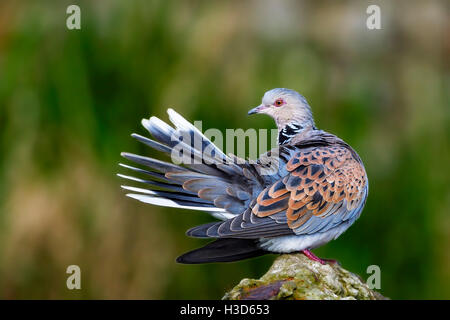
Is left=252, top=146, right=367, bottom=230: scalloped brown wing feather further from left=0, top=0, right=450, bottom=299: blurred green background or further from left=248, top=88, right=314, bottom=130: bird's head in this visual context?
left=0, top=0, right=450, bottom=299: blurred green background

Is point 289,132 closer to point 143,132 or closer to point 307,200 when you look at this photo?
point 307,200

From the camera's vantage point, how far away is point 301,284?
2561mm

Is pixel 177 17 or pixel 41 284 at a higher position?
pixel 177 17

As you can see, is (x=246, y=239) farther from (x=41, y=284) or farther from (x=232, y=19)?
(x=232, y=19)

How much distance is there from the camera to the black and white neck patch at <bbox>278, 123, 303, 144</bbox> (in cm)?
345

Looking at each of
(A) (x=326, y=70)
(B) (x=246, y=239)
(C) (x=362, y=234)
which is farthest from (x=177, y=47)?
(B) (x=246, y=239)

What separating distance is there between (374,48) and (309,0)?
2.33 ft

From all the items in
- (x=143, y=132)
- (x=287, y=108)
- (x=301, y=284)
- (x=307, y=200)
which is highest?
(x=287, y=108)

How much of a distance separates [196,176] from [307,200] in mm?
514

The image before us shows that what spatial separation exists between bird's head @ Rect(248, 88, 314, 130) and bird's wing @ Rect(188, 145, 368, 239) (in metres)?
0.29

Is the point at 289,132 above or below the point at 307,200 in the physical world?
above

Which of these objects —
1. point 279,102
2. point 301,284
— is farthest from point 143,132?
point 301,284


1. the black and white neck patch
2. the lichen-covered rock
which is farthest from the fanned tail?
the black and white neck patch

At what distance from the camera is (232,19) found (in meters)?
5.11
